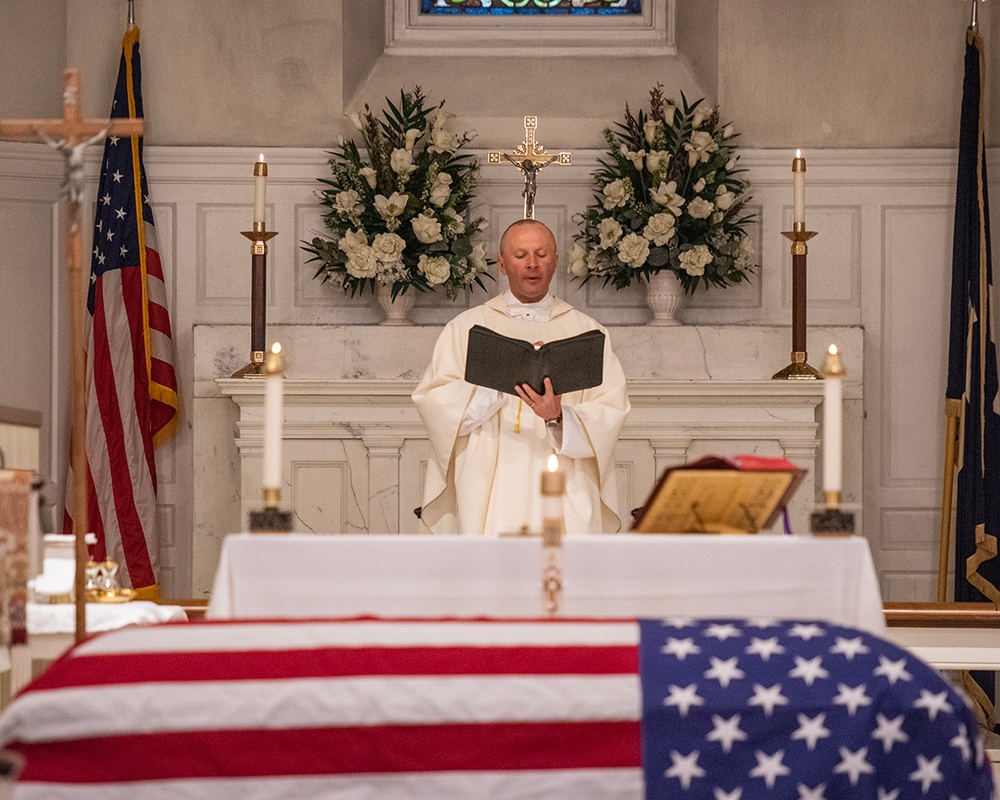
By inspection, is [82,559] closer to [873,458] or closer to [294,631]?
[294,631]

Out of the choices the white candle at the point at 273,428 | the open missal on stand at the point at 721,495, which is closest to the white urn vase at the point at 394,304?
the white candle at the point at 273,428

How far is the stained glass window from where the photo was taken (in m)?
8.23

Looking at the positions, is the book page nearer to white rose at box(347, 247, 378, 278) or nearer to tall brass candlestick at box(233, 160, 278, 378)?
tall brass candlestick at box(233, 160, 278, 378)

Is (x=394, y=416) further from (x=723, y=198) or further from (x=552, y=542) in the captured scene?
(x=552, y=542)

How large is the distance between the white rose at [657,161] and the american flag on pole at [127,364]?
9.11 feet

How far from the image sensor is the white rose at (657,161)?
741cm

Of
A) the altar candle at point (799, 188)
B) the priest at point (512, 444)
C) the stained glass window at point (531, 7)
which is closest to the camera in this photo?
the priest at point (512, 444)

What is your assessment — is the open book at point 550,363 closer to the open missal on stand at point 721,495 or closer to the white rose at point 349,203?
the open missal on stand at point 721,495

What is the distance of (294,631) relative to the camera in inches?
121

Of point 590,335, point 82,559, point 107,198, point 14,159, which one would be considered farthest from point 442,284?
point 82,559

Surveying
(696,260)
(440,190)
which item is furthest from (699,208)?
(440,190)

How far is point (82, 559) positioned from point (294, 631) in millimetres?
704

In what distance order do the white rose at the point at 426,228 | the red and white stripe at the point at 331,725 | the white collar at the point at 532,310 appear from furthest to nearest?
the white rose at the point at 426,228 → the white collar at the point at 532,310 → the red and white stripe at the point at 331,725

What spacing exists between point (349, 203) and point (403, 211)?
30 cm
